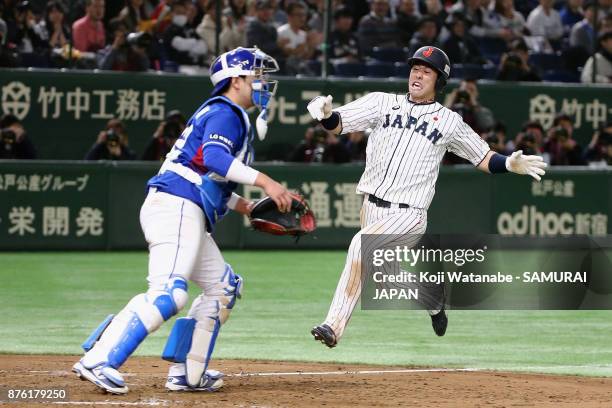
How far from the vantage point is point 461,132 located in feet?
27.3

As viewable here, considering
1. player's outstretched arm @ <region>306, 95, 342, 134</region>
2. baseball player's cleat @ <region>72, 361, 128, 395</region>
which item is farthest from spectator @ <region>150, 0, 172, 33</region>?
baseball player's cleat @ <region>72, 361, 128, 395</region>

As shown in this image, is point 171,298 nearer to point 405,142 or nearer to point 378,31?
point 405,142

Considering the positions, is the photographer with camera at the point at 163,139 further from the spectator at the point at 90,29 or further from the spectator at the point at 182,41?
the spectator at the point at 90,29

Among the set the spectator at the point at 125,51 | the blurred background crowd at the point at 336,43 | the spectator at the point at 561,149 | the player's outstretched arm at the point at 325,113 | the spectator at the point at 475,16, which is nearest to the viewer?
the player's outstretched arm at the point at 325,113

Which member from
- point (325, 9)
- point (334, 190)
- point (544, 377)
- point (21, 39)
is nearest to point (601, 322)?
point (544, 377)

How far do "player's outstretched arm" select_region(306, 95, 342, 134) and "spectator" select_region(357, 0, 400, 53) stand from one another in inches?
406

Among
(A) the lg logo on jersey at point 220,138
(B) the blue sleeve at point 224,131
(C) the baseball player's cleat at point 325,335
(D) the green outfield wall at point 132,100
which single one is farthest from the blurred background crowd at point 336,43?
(A) the lg logo on jersey at point 220,138

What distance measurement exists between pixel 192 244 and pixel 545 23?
14.1 meters

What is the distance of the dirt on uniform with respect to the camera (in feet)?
22.2

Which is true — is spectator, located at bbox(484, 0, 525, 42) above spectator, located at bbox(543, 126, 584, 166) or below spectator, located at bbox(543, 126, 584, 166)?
above

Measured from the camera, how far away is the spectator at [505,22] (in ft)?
63.1

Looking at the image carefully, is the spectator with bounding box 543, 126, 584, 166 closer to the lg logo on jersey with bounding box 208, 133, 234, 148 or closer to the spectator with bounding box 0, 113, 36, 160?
the spectator with bounding box 0, 113, 36, 160

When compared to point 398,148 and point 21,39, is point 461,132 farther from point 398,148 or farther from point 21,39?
point 21,39

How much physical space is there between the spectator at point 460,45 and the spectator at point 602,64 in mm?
1603
